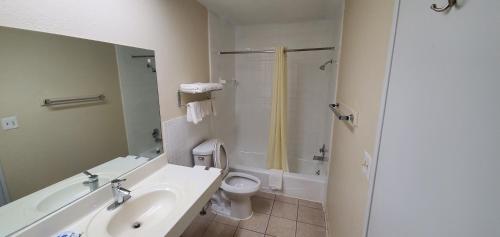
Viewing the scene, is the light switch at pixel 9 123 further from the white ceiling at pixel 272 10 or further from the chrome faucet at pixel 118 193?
the white ceiling at pixel 272 10

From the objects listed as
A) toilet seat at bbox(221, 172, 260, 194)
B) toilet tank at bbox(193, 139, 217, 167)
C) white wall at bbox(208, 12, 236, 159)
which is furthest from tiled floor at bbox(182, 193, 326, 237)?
white wall at bbox(208, 12, 236, 159)

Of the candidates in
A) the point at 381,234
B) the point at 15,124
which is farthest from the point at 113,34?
the point at 381,234

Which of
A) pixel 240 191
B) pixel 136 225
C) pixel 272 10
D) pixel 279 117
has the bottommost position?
pixel 240 191

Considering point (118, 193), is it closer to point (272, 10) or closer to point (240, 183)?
point (240, 183)

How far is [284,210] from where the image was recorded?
215cm

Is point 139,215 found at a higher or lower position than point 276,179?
higher

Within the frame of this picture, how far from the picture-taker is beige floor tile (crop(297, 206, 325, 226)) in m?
1.99

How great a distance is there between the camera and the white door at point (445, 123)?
320mm

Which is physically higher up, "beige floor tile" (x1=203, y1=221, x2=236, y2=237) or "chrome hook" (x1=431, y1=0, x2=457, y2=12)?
"chrome hook" (x1=431, y1=0, x2=457, y2=12)

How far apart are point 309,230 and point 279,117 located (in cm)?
125

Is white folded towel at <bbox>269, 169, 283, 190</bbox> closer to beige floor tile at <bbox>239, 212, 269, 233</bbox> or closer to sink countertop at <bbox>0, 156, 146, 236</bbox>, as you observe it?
beige floor tile at <bbox>239, 212, 269, 233</bbox>

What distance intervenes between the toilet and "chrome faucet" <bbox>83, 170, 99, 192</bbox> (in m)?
0.90

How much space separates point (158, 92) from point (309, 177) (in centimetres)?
191

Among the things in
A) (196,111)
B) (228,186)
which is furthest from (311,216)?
(196,111)
